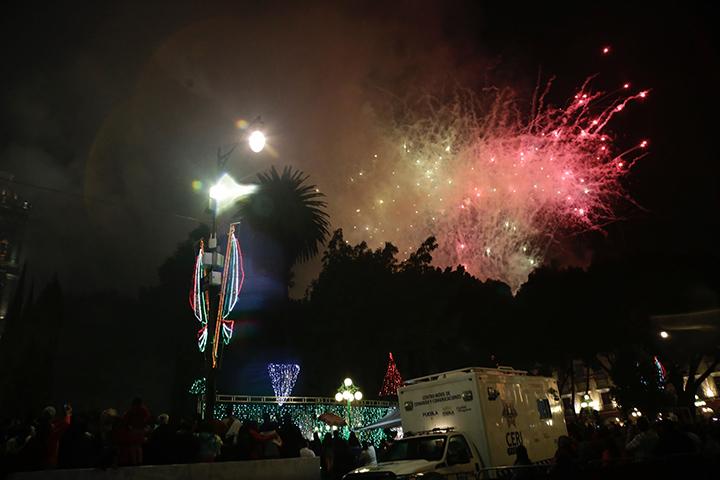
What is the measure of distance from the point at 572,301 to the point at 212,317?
3086cm

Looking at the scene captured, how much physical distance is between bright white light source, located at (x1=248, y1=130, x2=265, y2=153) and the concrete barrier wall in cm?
833

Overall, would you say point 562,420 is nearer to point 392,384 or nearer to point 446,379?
point 446,379

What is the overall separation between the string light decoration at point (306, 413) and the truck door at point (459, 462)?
8.53 metres

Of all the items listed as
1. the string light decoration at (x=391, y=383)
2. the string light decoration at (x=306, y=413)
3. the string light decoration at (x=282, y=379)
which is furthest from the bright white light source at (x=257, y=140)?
the string light decoration at (x=391, y=383)

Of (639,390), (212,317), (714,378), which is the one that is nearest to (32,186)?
(212,317)

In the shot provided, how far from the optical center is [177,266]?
127ft

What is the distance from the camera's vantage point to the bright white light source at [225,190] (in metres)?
13.2

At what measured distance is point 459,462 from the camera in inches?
371

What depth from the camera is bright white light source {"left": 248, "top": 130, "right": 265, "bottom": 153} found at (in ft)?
43.4

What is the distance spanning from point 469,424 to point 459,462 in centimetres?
114

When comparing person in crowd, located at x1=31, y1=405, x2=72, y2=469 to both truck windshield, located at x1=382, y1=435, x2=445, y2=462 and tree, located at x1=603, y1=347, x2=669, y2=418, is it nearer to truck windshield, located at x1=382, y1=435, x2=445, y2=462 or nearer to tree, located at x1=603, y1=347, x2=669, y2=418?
truck windshield, located at x1=382, y1=435, x2=445, y2=462

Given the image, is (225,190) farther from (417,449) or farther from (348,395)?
(348,395)

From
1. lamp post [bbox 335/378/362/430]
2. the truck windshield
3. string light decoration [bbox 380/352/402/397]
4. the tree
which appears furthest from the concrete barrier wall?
the tree

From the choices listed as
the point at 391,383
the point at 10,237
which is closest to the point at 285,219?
the point at 391,383
